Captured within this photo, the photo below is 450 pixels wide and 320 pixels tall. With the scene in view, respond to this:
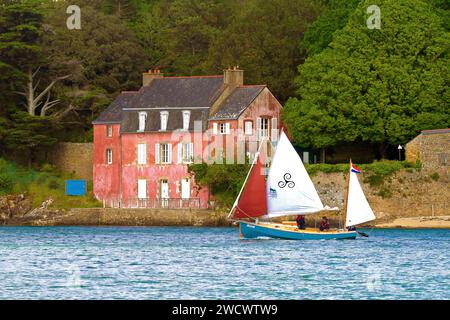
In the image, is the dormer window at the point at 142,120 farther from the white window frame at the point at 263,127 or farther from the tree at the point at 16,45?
the tree at the point at 16,45

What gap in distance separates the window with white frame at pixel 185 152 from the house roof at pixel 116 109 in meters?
4.58

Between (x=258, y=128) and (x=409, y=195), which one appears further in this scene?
(x=258, y=128)

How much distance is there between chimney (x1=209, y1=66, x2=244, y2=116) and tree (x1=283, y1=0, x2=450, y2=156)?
4.80 meters

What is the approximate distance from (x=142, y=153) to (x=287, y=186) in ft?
75.0

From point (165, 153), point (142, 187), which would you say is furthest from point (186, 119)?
point (142, 187)

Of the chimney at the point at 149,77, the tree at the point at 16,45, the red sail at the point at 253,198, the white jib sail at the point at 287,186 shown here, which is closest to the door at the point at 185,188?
the chimney at the point at 149,77

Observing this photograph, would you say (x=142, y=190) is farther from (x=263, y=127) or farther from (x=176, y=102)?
(x=263, y=127)

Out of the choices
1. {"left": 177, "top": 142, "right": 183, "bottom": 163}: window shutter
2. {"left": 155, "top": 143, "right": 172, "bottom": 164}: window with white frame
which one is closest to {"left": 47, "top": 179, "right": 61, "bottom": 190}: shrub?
{"left": 155, "top": 143, "right": 172, "bottom": 164}: window with white frame

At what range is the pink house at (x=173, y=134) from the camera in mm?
95500

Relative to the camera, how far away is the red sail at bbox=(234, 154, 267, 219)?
77438 mm

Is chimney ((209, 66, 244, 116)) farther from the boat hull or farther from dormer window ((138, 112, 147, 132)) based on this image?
the boat hull

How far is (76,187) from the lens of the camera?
9962cm
